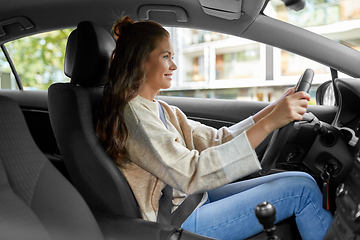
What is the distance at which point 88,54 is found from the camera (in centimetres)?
114

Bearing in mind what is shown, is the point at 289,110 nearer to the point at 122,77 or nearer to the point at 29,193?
the point at 122,77

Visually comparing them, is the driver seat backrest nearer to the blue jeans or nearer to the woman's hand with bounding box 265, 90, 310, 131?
the blue jeans

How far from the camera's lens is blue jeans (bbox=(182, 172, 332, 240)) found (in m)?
1.04

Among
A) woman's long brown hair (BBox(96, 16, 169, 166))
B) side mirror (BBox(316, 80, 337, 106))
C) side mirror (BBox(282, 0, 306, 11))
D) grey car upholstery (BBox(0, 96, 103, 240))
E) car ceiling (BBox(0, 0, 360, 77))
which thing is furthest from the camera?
side mirror (BBox(316, 80, 337, 106))

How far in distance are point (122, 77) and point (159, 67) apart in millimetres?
131

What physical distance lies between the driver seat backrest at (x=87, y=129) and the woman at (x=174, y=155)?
0.14 ft

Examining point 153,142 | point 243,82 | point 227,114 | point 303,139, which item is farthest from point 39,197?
point 243,82

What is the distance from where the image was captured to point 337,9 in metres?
2.17

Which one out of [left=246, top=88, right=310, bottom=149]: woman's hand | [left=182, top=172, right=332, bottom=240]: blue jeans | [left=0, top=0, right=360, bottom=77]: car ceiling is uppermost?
[left=0, top=0, right=360, bottom=77]: car ceiling

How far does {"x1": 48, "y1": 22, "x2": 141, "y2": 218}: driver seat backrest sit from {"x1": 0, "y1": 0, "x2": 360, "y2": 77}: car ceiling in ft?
1.12

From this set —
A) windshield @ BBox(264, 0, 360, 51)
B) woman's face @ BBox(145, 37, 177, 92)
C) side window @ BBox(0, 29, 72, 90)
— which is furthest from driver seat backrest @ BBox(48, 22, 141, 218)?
windshield @ BBox(264, 0, 360, 51)

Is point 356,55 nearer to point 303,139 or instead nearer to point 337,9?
point 303,139

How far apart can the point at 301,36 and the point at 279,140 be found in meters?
0.58

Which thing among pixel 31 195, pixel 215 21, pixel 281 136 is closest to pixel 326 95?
pixel 215 21
